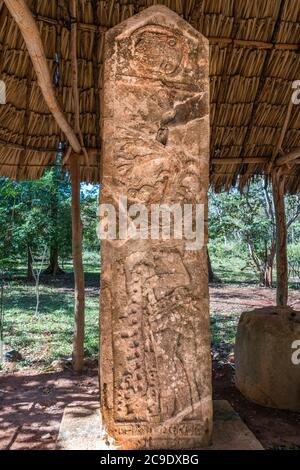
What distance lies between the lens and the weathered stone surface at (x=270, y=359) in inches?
137

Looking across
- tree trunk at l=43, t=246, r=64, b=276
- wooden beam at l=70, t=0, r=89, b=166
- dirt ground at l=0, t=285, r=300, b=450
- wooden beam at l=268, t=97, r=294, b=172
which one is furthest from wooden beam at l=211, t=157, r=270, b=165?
Result: tree trunk at l=43, t=246, r=64, b=276

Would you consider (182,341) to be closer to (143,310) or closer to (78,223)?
(143,310)

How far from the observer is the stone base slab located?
2.26 metres

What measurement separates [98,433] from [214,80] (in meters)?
A: 3.50

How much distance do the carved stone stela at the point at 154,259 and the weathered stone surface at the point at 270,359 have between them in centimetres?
142

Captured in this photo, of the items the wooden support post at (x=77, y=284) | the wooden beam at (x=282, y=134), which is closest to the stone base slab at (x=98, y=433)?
the wooden support post at (x=77, y=284)

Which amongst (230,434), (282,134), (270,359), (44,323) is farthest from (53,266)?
(230,434)

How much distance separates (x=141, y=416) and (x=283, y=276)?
323cm

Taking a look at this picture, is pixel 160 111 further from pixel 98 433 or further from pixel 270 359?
pixel 270 359

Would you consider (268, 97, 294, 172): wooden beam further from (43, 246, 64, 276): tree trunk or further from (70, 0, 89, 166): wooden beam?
(43, 246, 64, 276): tree trunk

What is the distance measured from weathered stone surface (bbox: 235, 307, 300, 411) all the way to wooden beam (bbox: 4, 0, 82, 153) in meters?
2.57

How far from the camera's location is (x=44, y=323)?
689 cm

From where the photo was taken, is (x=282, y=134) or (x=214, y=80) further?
(x=282, y=134)
